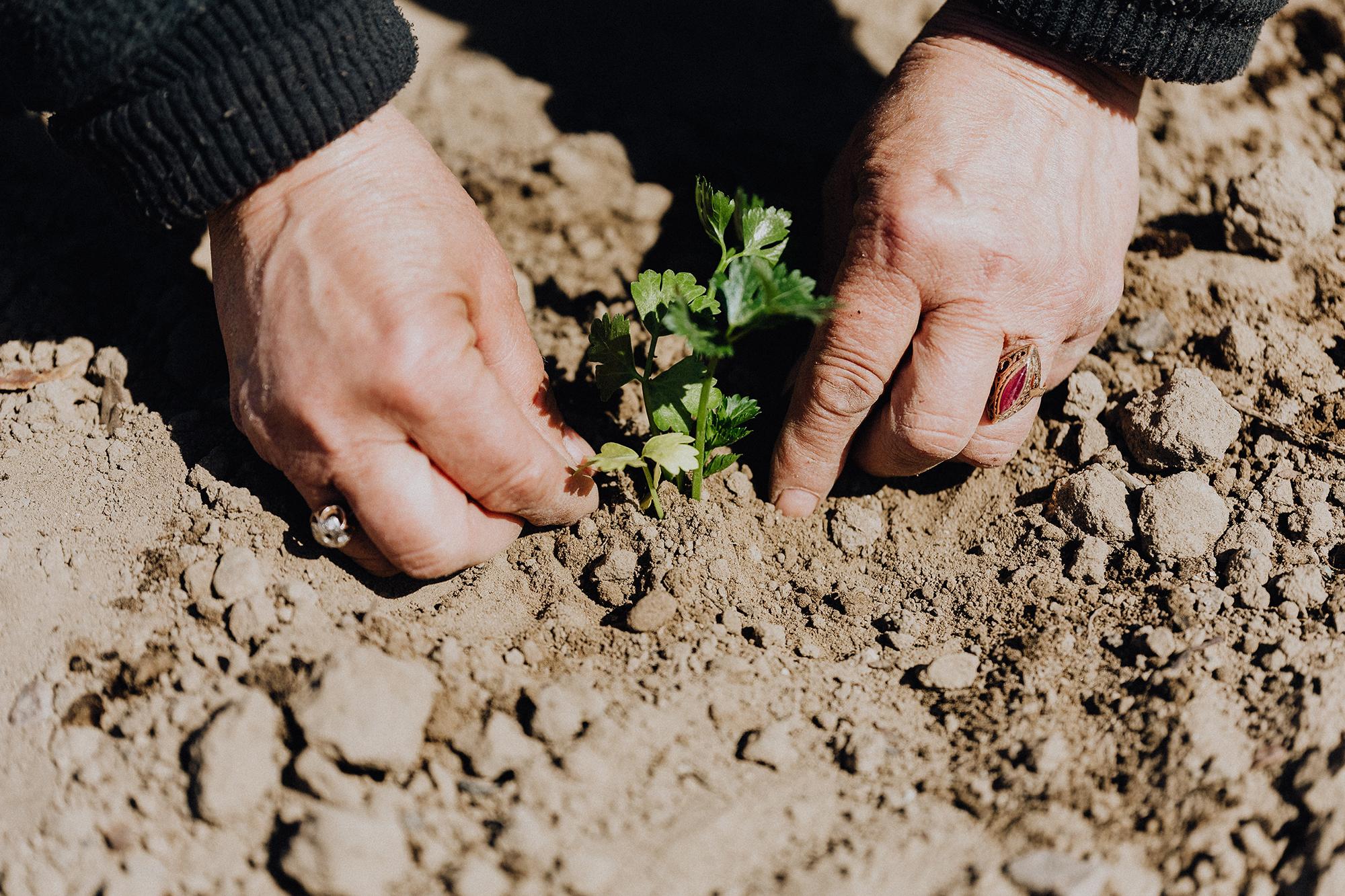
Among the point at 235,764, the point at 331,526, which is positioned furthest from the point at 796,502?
the point at 235,764

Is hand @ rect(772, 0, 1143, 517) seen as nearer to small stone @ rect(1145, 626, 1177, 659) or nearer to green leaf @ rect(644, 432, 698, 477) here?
green leaf @ rect(644, 432, 698, 477)

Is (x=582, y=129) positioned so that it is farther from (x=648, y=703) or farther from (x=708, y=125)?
(x=648, y=703)

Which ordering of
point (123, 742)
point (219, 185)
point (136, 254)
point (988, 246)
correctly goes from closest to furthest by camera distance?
point (123, 742), point (219, 185), point (988, 246), point (136, 254)

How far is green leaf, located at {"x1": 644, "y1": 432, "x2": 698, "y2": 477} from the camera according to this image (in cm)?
242

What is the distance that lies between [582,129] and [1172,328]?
2.33 metres

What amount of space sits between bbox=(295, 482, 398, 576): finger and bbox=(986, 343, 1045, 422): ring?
1.74 m

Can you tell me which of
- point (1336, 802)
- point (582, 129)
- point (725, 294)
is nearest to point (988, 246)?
point (725, 294)

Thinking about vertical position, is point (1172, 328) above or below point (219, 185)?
below

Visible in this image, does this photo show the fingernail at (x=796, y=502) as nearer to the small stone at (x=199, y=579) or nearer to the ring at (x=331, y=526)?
the ring at (x=331, y=526)

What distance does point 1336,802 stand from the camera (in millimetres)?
1866

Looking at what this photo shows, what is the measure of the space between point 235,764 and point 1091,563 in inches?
86.7

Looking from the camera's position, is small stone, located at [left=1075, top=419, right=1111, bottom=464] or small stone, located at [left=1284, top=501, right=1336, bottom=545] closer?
small stone, located at [left=1284, top=501, right=1336, bottom=545]

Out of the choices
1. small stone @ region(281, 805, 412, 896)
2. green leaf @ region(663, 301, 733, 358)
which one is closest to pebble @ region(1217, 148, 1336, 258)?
green leaf @ region(663, 301, 733, 358)

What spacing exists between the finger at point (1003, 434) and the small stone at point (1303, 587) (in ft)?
2.47
